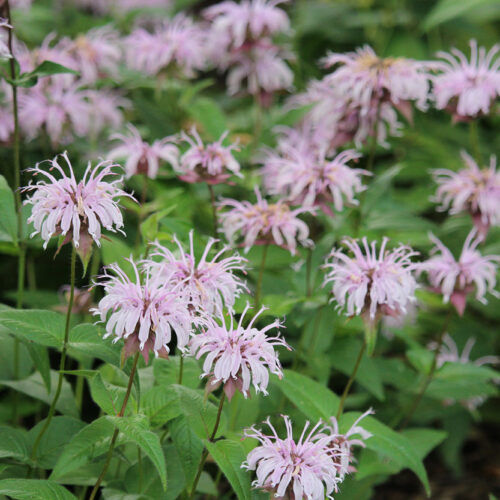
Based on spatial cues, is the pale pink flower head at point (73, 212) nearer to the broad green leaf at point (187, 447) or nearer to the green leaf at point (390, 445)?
the broad green leaf at point (187, 447)

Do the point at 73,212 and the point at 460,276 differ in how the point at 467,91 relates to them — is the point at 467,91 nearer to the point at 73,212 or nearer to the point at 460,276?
the point at 460,276

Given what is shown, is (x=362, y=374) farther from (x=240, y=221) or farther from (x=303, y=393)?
(x=240, y=221)

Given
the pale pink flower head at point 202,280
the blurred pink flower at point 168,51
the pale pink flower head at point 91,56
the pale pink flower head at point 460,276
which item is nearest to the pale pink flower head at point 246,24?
the blurred pink flower at point 168,51

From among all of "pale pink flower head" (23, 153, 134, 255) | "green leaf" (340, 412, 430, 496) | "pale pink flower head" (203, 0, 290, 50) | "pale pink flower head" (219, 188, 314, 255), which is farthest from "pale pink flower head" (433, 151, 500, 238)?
"pale pink flower head" (23, 153, 134, 255)

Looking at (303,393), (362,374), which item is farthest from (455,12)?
(303,393)

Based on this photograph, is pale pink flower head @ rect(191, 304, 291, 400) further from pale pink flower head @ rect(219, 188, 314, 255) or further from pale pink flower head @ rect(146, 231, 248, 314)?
pale pink flower head @ rect(219, 188, 314, 255)
